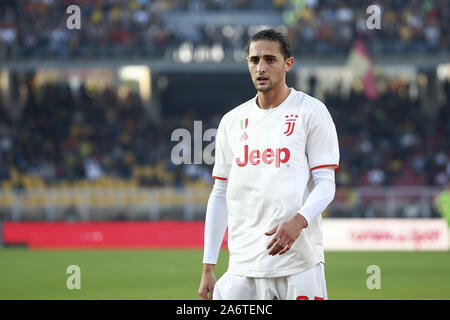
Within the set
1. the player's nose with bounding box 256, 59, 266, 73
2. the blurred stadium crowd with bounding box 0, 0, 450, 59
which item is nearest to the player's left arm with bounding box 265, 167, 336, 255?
the player's nose with bounding box 256, 59, 266, 73

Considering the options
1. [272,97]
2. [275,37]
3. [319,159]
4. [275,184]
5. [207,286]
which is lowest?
[207,286]

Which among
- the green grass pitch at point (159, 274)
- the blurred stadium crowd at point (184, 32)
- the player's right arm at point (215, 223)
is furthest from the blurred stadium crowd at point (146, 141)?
the player's right arm at point (215, 223)

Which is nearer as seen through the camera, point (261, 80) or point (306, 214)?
point (306, 214)

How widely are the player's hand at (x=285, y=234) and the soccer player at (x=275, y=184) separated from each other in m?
0.04

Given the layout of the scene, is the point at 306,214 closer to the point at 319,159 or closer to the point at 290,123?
the point at 319,159

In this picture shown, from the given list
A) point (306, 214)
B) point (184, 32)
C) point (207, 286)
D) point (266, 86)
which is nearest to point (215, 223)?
point (207, 286)

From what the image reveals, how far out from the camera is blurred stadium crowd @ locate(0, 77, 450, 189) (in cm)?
2823

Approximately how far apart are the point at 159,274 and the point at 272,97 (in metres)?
12.1

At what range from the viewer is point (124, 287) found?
553 inches

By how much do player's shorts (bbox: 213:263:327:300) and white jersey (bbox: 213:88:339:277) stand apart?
0.12 ft

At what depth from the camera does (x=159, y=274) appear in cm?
1620

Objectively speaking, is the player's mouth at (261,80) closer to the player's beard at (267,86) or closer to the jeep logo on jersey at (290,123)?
the player's beard at (267,86)

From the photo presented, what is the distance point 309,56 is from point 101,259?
14615 mm

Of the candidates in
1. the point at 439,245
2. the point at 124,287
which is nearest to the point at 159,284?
the point at 124,287
